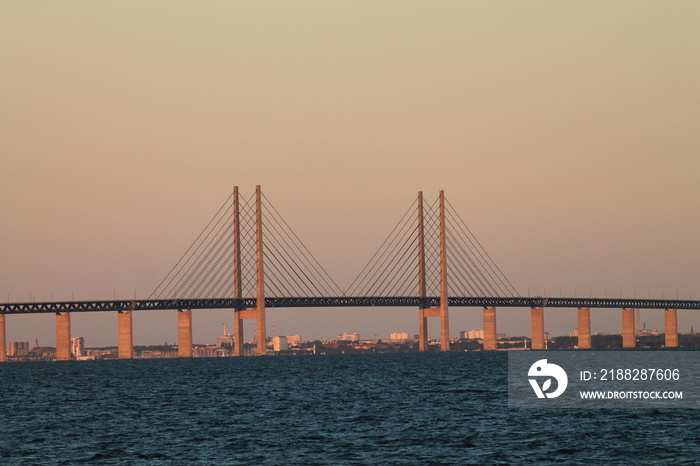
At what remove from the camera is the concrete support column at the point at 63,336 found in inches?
6240

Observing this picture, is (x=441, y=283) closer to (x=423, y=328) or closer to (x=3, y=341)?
(x=423, y=328)

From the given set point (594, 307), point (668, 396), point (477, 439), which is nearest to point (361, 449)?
point (477, 439)

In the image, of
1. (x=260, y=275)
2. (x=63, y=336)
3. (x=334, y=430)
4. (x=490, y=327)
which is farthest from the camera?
(x=490, y=327)

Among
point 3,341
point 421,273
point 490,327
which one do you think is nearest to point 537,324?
point 490,327

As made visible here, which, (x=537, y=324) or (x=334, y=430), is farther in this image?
(x=537, y=324)

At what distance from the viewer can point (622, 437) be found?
122 ft

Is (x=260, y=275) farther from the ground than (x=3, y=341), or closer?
farther from the ground

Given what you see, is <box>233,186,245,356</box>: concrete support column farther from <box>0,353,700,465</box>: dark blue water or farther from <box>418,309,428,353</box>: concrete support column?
<box>0,353,700,465</box>: dark blue water

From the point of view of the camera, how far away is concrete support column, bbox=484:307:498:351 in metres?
184

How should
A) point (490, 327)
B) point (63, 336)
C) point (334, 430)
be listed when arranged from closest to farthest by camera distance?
point (334, 430) < point (63, 336) < point (490, 327)

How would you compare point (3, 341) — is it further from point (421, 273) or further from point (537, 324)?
point (537, 324)

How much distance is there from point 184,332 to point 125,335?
8.98 metres

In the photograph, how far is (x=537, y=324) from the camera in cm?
19062

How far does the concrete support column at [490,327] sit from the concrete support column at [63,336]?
231 feet
